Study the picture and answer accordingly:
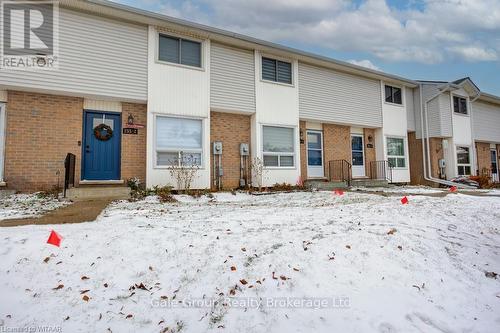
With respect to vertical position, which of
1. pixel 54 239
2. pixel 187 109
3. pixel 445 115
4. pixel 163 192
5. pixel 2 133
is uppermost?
pixel 445 115

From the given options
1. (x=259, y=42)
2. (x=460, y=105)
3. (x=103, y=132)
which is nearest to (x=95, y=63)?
(x=103, y=132)

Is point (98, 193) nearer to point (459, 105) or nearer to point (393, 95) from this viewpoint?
point (393, 95)

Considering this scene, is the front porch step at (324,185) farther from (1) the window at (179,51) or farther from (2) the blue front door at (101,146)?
(2) the blue front door at (101,146)

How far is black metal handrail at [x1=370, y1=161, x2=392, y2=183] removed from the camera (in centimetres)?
1310

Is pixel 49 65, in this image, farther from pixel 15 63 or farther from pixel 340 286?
pixel 340 286

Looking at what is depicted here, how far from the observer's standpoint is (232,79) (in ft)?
32.4

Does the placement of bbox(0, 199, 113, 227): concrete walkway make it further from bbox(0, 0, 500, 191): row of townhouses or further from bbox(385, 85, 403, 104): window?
bbox(385, 85, 403, 104): window

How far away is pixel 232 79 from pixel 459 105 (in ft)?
42.2

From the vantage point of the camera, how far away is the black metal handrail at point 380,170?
43.0ft

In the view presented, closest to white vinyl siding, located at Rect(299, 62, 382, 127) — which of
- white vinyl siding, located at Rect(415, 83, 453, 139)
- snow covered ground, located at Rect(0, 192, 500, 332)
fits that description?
white vinyl siding, located at Rect(415, 83, 453, 139)

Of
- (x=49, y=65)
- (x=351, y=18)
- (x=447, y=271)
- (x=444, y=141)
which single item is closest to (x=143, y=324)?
(x=447, y=271)

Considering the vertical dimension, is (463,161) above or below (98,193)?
above

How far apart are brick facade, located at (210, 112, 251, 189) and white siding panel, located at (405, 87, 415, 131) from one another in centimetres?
894

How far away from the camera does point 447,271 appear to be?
304 centimetres
